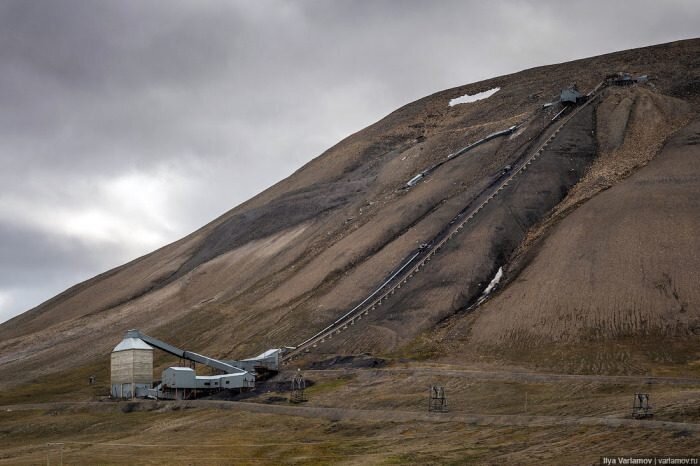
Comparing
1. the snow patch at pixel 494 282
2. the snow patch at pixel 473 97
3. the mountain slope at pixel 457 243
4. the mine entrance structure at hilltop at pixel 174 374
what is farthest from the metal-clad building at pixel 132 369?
the snow patch at pixel 473 97

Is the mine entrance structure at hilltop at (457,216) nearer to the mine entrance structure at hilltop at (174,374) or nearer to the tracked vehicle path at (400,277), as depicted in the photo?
the tracked vehicle path at (400,277)

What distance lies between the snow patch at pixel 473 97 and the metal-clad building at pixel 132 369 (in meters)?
75.9

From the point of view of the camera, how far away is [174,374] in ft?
220

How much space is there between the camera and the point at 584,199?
84000 millimetres

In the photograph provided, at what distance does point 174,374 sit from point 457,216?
34191 millimetres

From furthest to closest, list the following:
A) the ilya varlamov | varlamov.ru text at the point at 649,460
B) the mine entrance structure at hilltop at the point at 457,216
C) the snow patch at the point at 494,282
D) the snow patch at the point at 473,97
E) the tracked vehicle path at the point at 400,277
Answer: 1. the snow patch at the point at 473,97
2. the mine entrance structure at hilltop at the point at 457,216
3. the tracked vehicle path at the point at 400,277
4. the snow patch at the point at 494,282
5. the ilya varlamov | varlamov.ru text at the point at 649,460

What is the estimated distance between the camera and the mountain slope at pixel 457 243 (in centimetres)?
6900

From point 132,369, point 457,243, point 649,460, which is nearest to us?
point 649,460

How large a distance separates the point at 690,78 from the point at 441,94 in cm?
4238

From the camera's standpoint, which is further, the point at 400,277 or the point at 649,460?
the point at 400,277

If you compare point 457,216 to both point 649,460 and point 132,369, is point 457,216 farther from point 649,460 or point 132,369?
point 649,460

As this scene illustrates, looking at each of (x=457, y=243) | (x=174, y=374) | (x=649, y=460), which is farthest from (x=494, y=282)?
(x=649, y=460)

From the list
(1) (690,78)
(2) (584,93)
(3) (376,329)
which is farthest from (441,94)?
(3) (376,329)

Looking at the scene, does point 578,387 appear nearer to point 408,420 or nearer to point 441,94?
point 408,420
